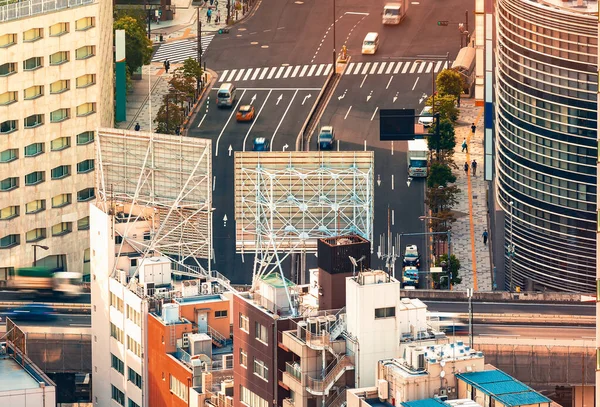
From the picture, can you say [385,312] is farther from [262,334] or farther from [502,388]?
[502,388]

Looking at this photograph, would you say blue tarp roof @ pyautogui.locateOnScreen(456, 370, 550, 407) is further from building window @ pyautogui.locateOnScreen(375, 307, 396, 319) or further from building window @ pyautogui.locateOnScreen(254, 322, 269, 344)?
building window @ pyautogui.locateOnScreen(254, 322, 269, 344)

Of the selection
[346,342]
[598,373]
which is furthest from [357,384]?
[598,373]

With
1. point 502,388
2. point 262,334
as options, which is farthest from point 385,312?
point 502,388

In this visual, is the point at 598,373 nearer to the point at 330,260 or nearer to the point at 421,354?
the point at 421,354

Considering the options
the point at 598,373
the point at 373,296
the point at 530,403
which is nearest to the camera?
the point at 598,373

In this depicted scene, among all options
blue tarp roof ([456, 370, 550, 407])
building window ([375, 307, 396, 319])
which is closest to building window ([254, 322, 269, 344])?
building window ([375, 307, 396, 319])

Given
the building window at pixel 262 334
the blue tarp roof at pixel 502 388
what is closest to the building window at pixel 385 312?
the blue tarp roof at pixel 502 388
